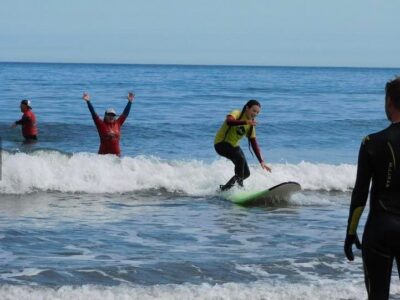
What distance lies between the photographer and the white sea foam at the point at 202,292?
7.24 meters

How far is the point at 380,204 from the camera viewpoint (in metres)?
4.93

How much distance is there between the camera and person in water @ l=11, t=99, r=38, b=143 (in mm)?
19828

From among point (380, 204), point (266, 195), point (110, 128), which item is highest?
point (380, 204)

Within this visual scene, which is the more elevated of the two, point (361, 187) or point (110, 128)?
point (361, 187)

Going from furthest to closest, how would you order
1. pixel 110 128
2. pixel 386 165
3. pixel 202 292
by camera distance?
pixel 110 128
pixel 202 292
pixel 386 165

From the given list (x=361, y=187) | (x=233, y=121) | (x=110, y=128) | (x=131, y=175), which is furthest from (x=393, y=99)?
(x=131, y=175)

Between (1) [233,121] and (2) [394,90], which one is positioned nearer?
(2) [394,90]

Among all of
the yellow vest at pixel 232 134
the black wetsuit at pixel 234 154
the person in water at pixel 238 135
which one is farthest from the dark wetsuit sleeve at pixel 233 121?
the black wetsuit at pixel 234 154

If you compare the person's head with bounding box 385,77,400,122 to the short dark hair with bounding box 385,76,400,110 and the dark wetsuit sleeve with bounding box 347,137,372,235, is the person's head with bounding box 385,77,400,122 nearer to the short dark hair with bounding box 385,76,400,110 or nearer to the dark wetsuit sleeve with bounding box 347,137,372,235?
the short dark hair with bounding box 385,76,400,110

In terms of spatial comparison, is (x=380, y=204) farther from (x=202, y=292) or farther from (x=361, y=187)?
(x=202, y=292)

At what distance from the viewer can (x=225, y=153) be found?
12.9m

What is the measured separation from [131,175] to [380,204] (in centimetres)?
1150

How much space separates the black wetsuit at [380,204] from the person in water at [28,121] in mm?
15602

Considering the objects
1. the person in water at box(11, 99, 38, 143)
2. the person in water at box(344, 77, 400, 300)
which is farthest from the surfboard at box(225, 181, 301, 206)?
the person in water at box(344, 77, 400, 300)
